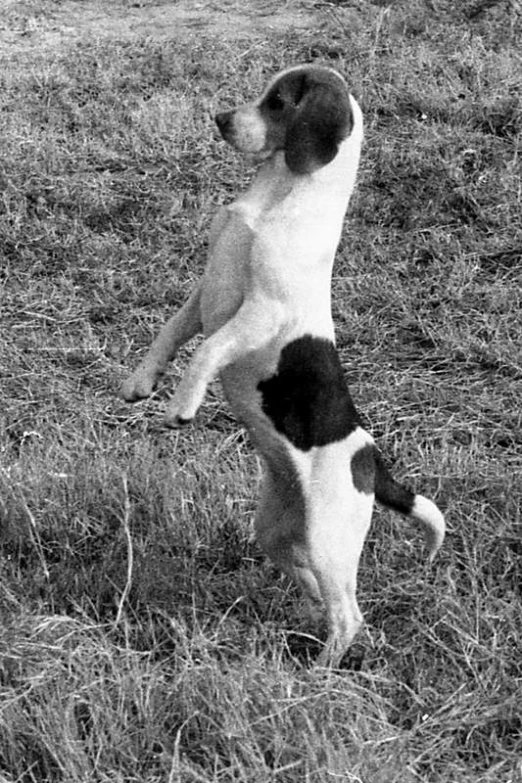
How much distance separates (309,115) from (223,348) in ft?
1.97

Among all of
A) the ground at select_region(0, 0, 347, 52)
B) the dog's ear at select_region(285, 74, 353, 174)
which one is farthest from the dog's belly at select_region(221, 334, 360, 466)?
the ground at select_region(0, 0, 347, 52)

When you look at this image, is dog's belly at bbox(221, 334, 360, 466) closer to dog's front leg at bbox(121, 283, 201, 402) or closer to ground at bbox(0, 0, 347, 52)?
dog's front leg at bbox(121, 283, 201, 402)

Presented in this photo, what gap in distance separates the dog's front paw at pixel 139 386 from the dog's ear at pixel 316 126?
69cm

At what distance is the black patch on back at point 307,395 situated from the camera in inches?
132

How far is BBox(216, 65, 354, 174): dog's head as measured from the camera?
3275 mm

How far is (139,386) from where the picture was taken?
11.7 feet

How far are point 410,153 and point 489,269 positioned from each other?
3.01 ft

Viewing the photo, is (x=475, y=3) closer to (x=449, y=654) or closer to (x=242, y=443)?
(x=242, y=443)

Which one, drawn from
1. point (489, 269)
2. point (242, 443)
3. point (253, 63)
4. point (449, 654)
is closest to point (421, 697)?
point (449, 654)

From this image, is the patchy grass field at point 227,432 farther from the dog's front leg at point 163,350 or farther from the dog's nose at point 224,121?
the dog's nose at point 224,121

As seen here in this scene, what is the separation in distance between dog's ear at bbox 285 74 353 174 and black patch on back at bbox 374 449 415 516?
82 centimetres

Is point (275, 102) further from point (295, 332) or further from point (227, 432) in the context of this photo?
point (227, 432)

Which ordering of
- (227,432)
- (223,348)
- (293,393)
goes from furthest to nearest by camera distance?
(227,432) → (293,393) → (223,348)

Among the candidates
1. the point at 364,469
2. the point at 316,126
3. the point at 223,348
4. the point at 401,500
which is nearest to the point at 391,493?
the point at 401,500
